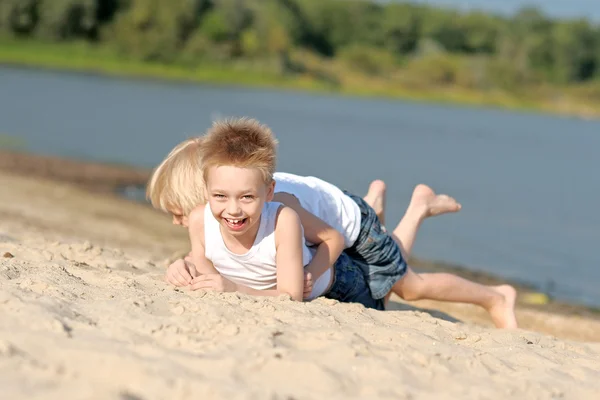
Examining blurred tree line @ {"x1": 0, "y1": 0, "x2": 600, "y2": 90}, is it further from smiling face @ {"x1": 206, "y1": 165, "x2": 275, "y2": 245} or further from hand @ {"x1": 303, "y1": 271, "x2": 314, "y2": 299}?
smiling face @ {"x1": 206, "y1": 165, "x2": 275, "y2": 245}

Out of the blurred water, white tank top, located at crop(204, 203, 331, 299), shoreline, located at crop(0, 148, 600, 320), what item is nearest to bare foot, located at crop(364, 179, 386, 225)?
white tank top, located at crop(204, 203, 331, 299)

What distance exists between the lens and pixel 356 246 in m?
4.91

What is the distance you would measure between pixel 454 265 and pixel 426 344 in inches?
235

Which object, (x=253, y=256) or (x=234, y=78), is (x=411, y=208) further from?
(x=234, y=78)

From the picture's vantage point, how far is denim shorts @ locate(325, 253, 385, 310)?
480cm

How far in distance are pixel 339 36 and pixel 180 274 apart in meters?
80.6

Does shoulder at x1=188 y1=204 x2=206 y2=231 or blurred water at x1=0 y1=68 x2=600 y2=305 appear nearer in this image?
shoulder at x1=188 y1=204 x2=206 y2=231

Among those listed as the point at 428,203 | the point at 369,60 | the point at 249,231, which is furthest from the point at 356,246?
the point at 369,60

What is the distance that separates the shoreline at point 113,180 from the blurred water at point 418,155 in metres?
0.35

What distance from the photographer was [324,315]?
3.87 meters

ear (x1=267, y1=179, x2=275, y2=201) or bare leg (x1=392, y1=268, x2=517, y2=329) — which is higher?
ear (x1=267, y1=179, x2=275, y2=201)

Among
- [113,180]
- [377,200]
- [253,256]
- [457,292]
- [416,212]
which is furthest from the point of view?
[113,180]

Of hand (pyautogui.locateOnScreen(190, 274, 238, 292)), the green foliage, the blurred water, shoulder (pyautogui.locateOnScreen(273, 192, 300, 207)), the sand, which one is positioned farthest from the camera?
the green foliage

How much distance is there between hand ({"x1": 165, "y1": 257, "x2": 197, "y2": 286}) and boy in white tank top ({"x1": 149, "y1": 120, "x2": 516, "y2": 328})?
12 millimetres
